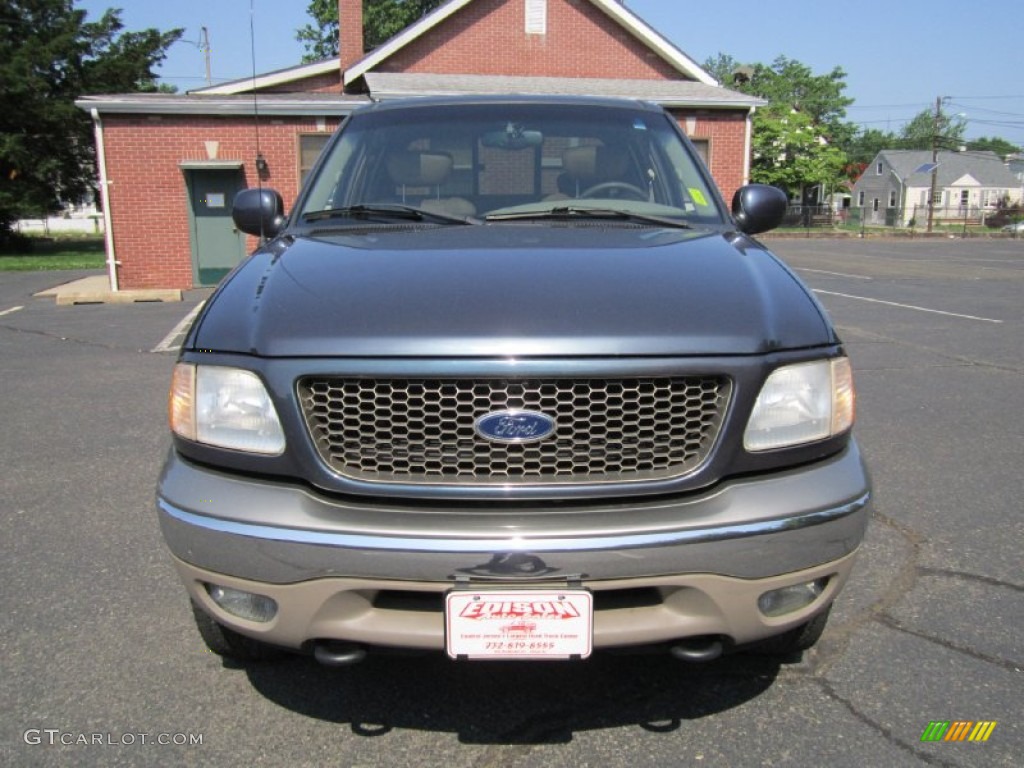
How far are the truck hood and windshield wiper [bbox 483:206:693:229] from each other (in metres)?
0.40

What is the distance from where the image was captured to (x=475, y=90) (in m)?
16.9

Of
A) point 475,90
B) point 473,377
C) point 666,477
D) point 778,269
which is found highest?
point 475,90

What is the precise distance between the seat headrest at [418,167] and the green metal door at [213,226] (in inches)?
510

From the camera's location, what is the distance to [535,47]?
2147 cm

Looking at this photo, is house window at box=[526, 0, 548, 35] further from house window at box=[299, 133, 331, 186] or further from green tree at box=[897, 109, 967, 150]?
green tree at box=[897, 109, 967, 150]

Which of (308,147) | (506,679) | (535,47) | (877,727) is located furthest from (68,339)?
(535,47)

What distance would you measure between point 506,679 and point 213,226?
A: 48.3ft

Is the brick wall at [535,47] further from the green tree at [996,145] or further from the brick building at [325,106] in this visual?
the green tree at [996,145]

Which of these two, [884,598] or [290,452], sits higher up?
[290,452]

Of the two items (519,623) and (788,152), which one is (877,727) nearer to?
(519,623)

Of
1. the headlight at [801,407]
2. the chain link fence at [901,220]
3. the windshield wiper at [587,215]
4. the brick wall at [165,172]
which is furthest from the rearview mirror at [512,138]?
the chain link fence at [901,220]

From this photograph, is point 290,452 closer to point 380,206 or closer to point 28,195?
point 380,206

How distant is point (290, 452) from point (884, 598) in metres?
2.25

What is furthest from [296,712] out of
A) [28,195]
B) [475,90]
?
[28,195]
